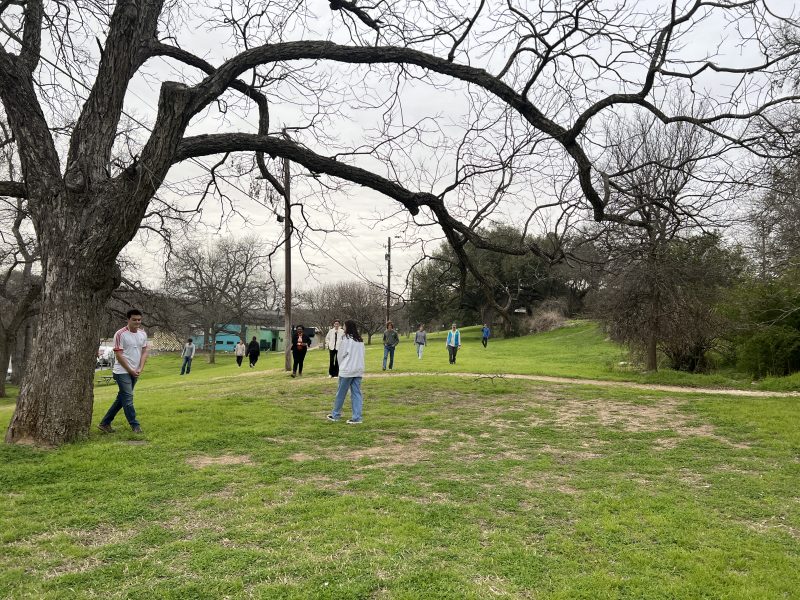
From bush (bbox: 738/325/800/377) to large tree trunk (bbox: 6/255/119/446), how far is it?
16894mm

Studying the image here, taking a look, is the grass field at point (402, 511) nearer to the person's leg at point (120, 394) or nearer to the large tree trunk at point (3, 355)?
the person's leg at point (120, 394)

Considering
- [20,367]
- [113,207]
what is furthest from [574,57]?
[20,367]

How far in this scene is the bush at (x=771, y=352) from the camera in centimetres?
1625

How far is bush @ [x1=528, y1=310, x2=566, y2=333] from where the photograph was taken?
4897cm

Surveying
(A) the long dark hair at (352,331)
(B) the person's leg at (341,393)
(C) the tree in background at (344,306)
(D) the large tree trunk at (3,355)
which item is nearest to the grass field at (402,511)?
(B) the person's leg at (341,393)

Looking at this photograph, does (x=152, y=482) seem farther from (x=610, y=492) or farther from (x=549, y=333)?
(x=549, y=333)

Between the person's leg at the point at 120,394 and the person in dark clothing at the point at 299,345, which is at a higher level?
the person in dark clothing at the point at 299,345

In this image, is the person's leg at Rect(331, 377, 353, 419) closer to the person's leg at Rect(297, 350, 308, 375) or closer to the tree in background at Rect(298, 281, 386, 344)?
the person's leg at Rect(297, 350, 308, 375)

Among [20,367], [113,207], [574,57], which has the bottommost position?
[20,367]

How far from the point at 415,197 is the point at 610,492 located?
460 centimetres

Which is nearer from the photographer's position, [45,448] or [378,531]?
[378,531]

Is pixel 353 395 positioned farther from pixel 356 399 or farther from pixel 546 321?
pixel 546 321

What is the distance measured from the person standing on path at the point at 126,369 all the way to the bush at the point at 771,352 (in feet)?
53.2

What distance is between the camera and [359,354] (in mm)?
8555
